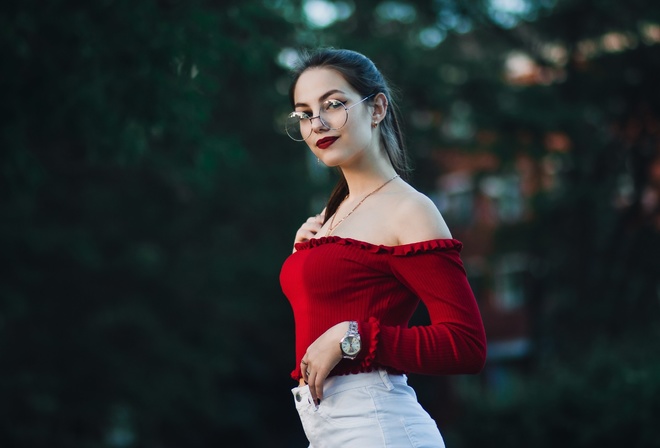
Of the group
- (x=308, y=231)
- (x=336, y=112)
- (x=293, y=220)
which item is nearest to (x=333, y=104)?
(x=336, y=112)

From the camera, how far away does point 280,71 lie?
979 centimetres

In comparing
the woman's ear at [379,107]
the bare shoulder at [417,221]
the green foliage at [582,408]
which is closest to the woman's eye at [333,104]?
the woman's ear at [379,107]

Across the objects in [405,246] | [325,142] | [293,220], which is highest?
[293,220]

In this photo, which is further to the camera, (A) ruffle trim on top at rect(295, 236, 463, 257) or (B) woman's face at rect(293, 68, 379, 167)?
(B) woman's face at rect(293, 68, 379, 167)

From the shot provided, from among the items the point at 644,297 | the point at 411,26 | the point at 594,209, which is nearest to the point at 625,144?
the point at 594,209

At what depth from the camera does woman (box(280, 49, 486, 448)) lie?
2514mm

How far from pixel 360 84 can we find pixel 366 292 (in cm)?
61

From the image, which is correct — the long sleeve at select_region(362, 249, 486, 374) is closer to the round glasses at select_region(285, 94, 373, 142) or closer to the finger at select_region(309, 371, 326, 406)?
the finger at select_region(309, 371, 326, 406)

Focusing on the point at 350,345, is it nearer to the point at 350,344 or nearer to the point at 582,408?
the point at 350,344

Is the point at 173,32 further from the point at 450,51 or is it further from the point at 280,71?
the point at 450,51

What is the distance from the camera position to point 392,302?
8.66 ft

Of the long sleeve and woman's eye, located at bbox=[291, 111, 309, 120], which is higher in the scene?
woman's eye, located at bbox=[291, 111, 309, 120]

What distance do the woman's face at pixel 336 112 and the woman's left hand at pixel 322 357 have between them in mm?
539

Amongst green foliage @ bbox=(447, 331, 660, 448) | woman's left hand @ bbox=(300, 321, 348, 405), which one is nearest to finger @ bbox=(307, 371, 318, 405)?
woman's left hand @ bbox=(300, 321, 348, 405)
